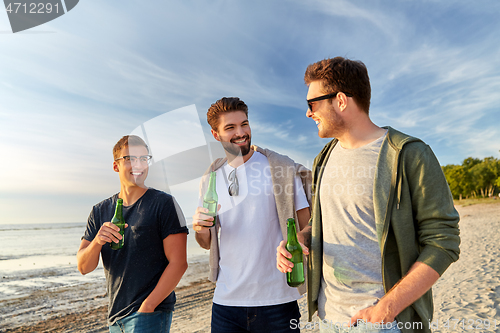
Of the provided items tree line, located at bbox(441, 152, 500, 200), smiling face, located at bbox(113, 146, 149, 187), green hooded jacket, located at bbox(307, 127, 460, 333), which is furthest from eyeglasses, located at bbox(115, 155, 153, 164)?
tree line, located at bbox(441, 152, 500, 200)

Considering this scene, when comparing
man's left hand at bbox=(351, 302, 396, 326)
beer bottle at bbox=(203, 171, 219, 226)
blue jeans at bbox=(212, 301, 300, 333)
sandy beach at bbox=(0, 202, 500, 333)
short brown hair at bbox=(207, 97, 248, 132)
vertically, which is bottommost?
sandy beach at bbox=(0, 202, 500, 333)

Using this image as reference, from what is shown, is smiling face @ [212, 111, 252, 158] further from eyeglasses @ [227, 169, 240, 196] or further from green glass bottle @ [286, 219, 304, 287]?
green glass bottle @ [286, 219, 304, 287]

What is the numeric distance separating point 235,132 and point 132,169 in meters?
1.18

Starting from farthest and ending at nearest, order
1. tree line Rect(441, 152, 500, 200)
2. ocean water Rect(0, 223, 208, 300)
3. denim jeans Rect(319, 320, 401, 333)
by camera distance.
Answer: tree line Rect(441, 152, 500, 200) < ocean water Rect(0, 223, 208, 300) < denim jeans Rect(319, 320, 401, 333)

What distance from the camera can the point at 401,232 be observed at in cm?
206

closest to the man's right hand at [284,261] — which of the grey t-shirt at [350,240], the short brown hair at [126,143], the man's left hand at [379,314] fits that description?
the grey t-shirt at [350,240]

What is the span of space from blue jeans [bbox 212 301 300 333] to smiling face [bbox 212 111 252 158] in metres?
1.52

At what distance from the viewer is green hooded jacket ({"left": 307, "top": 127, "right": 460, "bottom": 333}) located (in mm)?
1934

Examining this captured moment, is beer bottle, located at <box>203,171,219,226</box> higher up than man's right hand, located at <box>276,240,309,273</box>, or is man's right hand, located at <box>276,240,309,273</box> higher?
beer bottle, located at <box>203,171,219,226</box>

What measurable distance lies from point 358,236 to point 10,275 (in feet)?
55.0

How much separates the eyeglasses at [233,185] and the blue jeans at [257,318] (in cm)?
107

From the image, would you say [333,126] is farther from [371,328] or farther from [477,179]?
[477,179]

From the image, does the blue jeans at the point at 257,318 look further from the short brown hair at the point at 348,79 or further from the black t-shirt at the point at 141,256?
the short brown hair at the point at 348,79

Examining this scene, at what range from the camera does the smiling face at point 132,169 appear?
335 cm
